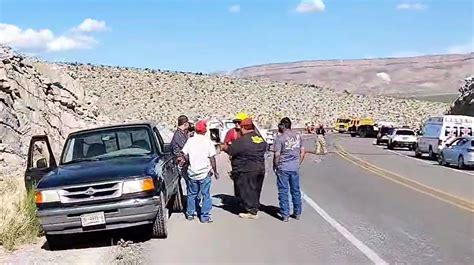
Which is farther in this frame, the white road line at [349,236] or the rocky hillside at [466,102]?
the rocky hillside at [466,102]

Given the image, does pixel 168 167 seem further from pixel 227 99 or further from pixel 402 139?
pixel 227 99

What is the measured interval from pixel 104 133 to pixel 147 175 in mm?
Answer: 2239

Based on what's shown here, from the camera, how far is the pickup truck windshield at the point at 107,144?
12109mm

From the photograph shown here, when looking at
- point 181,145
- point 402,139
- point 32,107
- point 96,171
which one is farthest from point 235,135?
point 402,139

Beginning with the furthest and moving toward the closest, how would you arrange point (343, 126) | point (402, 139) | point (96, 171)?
1. point (343, 126)
2. point (402, 139)
3. point (96, 171)

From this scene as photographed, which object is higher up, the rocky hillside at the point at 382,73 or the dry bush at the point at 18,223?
the rocky hillside at the point at 382,73

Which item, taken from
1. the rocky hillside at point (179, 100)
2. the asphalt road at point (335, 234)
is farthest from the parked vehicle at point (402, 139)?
the asphalt road at point (335, 234)

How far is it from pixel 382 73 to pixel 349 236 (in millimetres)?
173999

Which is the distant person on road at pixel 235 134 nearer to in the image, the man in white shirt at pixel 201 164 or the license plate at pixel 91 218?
the man in white shirt at pixel 201 164

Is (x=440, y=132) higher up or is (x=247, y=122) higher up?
(x=247, y=122)

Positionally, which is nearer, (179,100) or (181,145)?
(181,145)

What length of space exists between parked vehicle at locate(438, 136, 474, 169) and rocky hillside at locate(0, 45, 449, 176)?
52.7 ft

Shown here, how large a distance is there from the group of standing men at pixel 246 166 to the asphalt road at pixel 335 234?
35cm

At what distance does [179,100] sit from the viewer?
10112cm
